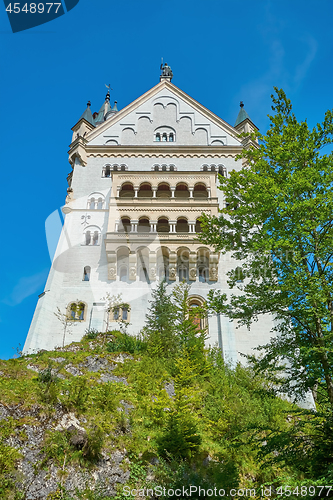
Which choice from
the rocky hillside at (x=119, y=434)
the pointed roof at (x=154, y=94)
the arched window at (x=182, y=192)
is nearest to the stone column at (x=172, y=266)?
the arched window at (x=182, y=192)

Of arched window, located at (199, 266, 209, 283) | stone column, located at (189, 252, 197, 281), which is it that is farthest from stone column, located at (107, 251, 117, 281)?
arched window, located at (199, 266, 209, 283)

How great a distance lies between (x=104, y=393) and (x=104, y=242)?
16.4 m

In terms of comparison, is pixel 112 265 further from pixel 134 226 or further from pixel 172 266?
pixel 172 266

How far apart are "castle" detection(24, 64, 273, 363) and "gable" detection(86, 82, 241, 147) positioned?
10cm

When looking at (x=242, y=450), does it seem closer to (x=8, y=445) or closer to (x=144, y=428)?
(x=144, y=428)

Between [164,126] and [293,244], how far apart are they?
28.9 m

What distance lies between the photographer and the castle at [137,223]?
1086 inches

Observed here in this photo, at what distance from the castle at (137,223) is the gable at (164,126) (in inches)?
3.7

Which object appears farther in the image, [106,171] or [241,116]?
[241,116]

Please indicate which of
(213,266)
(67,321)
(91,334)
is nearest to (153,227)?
(213,266)

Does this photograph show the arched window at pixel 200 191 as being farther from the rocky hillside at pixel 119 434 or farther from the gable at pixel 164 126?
the rocky hillside at pixel 119 434

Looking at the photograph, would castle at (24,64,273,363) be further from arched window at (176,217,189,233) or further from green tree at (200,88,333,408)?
green tree at (200,88,333,408)

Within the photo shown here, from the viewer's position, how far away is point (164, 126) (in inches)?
1483

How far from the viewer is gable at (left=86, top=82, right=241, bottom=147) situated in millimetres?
36719
